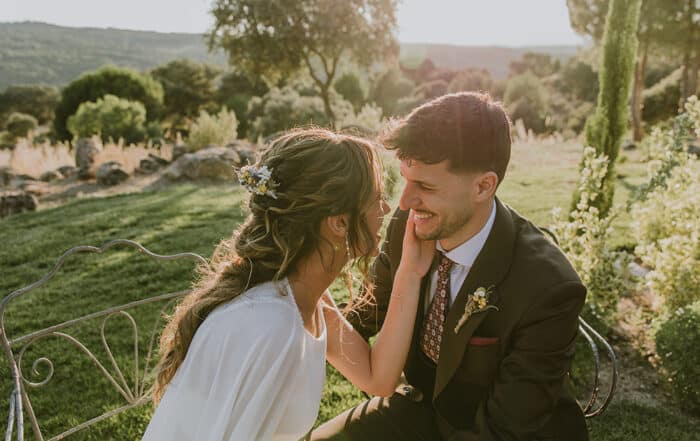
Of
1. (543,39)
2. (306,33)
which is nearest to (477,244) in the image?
(306,33)

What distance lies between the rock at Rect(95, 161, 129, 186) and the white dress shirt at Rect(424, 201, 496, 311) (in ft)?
36.3

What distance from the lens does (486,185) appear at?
245 cm

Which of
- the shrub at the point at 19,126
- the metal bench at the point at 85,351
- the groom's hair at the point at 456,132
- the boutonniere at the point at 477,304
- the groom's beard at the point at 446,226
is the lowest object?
the shrub at the point at 19,126

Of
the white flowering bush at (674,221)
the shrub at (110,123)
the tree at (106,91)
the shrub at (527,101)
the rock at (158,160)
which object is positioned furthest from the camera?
the shrub at (527,101)

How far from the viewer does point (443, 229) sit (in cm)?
248

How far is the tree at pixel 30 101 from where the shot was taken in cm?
3538

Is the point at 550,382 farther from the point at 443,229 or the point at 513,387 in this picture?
the point at 443,229

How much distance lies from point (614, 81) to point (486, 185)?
4987 mm

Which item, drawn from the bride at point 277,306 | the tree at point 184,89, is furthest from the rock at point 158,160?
the tree at point 184,89

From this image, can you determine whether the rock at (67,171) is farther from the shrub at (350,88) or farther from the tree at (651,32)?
the shrub at (350,88)

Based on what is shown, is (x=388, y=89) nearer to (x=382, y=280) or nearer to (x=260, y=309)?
(x=382, y=280)

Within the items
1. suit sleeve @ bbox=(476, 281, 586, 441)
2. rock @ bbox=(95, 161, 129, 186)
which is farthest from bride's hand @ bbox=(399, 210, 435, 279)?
rock @ bbox=(95, 161, 129, 186)

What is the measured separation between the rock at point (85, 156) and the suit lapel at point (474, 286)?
469 inches

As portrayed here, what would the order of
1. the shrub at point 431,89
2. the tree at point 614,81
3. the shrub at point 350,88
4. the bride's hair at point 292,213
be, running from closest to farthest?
the bride's hair at point 292,213 < the tree at point 614,81 < the shrub at point 350,88 < the shrub at point 431,89
